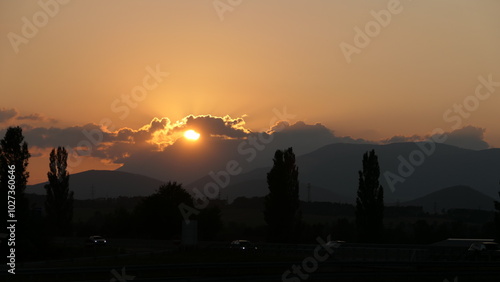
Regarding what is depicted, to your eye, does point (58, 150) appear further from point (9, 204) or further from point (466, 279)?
point (466, 279)

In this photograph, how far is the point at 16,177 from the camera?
3100 inches

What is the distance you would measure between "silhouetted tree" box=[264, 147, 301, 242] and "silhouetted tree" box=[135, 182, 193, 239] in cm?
1906

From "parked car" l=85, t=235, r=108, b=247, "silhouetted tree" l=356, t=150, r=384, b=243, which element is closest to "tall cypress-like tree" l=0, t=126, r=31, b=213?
"parked car" l=85, t=235, r=108, b=247

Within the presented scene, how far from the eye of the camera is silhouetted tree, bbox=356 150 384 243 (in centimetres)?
8800

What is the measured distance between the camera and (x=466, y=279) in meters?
39.5

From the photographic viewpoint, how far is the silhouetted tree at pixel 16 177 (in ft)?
237

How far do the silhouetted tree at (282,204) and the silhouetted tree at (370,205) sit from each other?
26.9 feet

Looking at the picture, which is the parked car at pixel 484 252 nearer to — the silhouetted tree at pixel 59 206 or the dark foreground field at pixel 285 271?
the dark foreground field at pixel 285 271

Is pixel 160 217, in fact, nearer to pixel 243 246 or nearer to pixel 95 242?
pixel 95 242

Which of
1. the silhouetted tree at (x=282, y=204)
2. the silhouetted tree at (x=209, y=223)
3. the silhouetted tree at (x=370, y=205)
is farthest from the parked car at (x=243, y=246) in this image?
the silhouetted tree at (x=209, y=223)

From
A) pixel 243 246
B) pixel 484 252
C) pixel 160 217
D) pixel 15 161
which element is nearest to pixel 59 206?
pixel 160 217

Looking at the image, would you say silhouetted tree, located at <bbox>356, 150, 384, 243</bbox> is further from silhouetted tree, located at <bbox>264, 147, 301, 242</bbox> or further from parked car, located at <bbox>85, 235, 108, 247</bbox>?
parked car, located at <bbox>85, 235, 108, 247</bbox>

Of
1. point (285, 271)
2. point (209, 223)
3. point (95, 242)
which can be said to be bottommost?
point (95, 242)

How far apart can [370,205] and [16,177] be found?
43.9 metres
